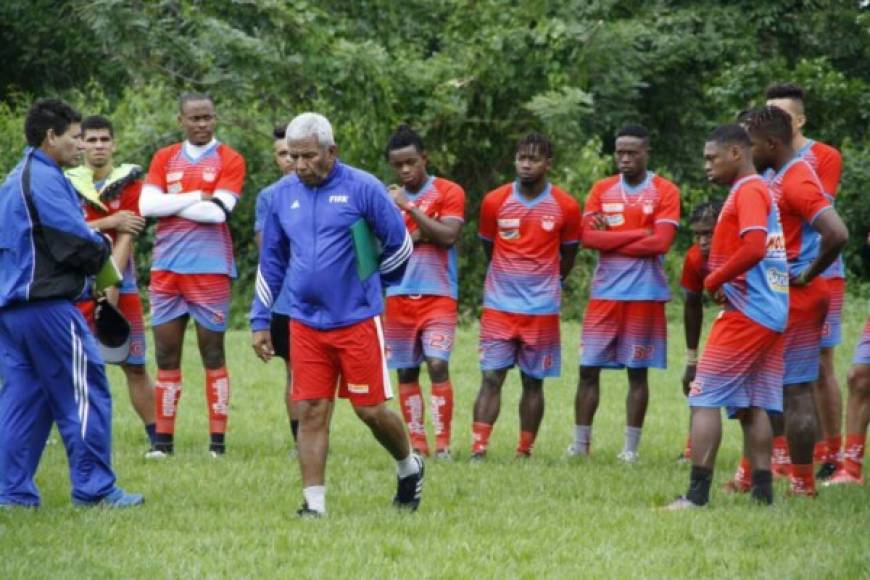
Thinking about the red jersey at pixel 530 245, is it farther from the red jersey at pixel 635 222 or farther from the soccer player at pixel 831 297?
the soccer player at pixel 831 297

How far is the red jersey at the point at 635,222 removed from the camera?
41.0 feet

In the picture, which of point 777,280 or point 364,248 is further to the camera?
point 777,280

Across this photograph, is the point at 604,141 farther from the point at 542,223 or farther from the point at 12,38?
the point at 542,223

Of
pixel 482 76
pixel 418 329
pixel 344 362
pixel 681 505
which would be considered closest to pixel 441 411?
pixel 418 329

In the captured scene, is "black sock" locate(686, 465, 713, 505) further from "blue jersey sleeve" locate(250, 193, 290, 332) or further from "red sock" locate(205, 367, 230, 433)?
"red sock" locate(205, 367, 230, 433)

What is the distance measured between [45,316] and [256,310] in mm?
1231

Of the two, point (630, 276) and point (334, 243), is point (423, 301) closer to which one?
point (630, 276)

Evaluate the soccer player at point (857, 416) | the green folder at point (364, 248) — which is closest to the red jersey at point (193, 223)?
the green folder at point (364, 248)

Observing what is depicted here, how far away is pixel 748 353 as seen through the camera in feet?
31.2

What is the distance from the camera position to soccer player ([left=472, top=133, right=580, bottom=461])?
41.2ft

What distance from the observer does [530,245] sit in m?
12.6

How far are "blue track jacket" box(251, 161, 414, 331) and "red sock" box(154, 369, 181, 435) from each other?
3310mm

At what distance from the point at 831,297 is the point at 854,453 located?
110 cm

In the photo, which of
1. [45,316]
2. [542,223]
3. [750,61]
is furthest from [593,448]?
[750,61]
